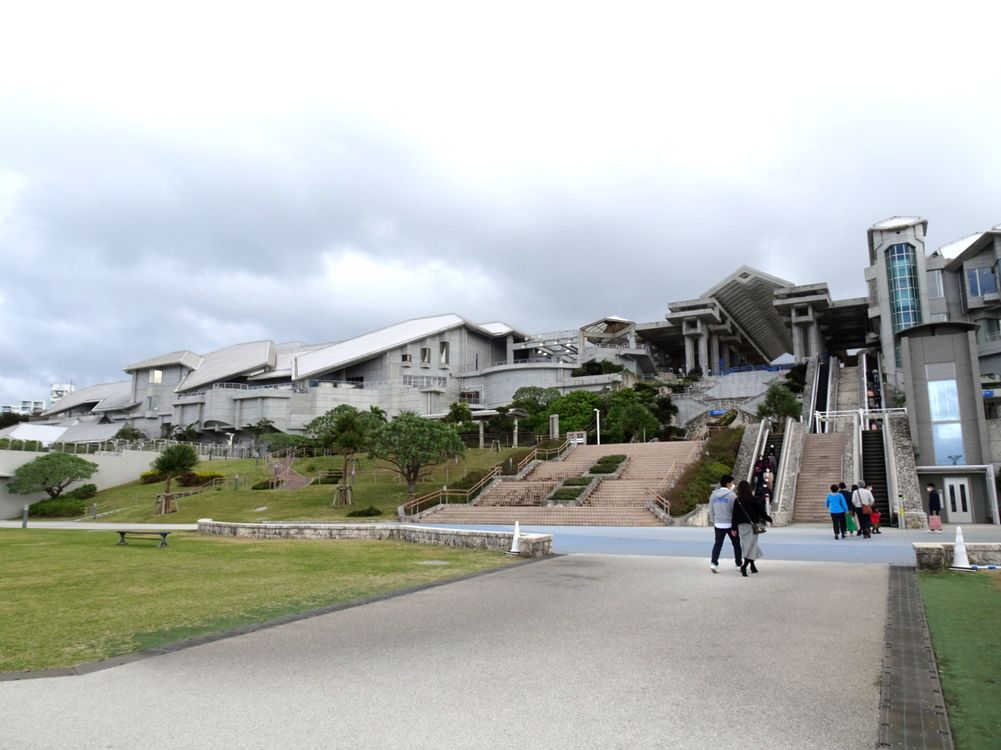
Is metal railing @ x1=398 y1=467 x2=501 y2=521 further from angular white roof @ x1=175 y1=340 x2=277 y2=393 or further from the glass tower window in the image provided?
angular white roof @ x1=175 y1=340 x2=277 y2=393

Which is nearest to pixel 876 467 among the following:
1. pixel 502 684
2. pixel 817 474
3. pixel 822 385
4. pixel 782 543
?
pixel 817 474

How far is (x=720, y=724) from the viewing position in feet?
12.4

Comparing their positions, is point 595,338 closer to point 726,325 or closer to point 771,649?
point 726,325

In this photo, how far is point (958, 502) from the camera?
22.3 metres

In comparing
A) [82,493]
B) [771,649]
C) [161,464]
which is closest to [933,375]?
[771,649]

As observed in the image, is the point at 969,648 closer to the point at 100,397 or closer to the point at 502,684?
the point at 502,684

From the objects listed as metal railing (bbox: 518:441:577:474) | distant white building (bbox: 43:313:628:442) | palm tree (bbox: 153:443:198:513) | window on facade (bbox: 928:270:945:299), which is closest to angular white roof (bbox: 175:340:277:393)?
distant white building (bbox: 43:313:628:442)

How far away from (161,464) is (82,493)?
13588mm

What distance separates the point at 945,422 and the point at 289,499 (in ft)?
88.1

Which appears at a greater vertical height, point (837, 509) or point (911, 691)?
point (837, 509)

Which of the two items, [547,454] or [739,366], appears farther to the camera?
[739,366]

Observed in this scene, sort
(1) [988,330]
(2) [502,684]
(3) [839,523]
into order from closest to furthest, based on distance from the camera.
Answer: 1. (2) [502,684]
2. (3) [839,523]
3. (1) [988,330]

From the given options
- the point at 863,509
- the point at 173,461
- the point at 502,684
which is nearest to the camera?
the point at 502,684


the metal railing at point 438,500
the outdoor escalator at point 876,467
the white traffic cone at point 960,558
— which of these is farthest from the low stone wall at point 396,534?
Result: the outdoor escalator at point 876,467
